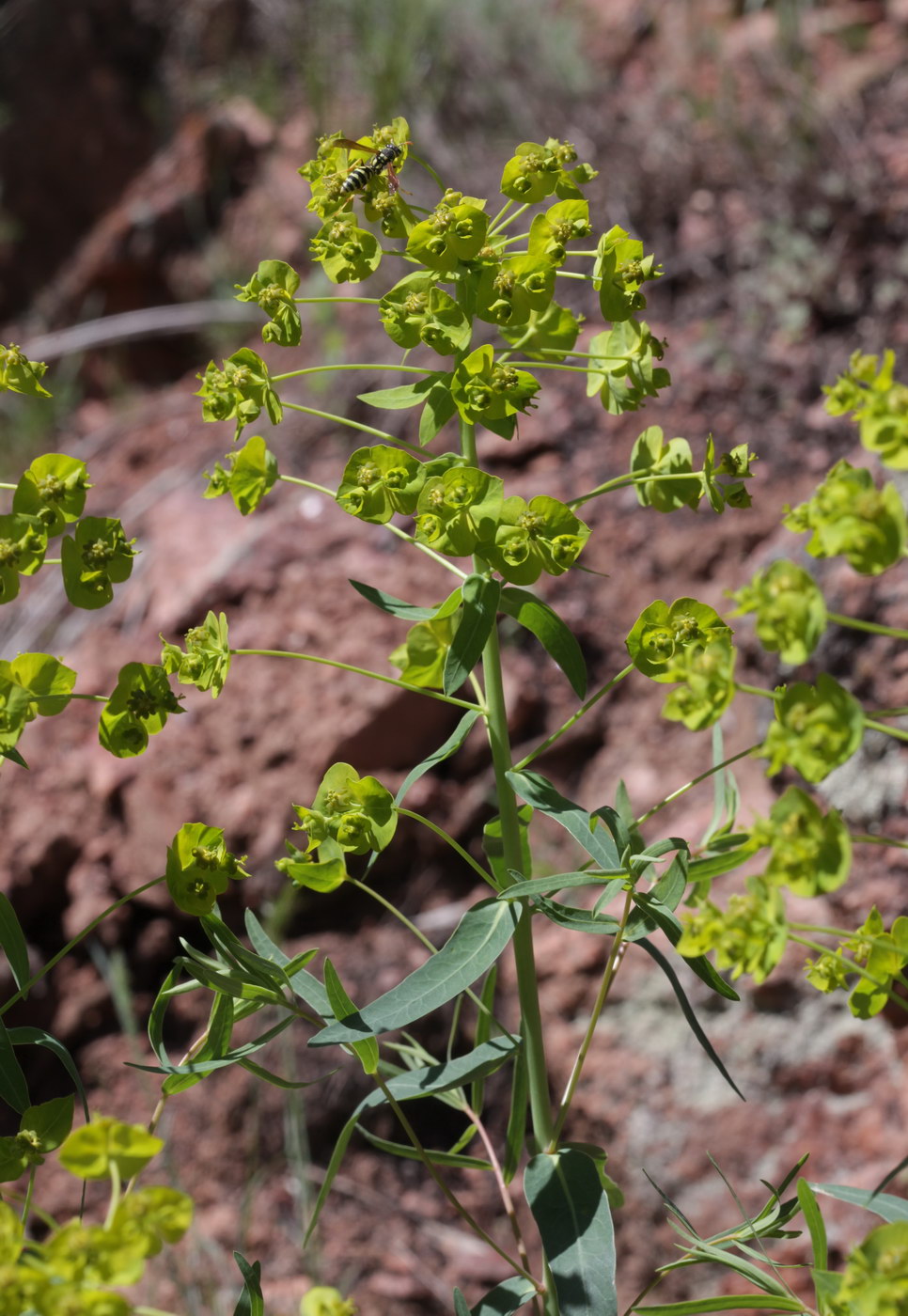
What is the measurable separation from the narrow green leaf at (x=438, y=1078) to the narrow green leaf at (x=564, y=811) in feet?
0.64

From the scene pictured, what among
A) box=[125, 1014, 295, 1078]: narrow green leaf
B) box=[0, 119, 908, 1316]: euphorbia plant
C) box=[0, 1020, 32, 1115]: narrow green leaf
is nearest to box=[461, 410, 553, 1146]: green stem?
box=[0, 119, 908, 1316]: euphorbia plant

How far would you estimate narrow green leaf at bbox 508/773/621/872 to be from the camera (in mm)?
995

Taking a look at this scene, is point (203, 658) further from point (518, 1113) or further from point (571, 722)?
point (518, 1113)

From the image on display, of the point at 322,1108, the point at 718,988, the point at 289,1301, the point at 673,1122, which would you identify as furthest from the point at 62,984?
the point at 718,988

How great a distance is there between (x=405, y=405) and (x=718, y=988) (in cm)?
58

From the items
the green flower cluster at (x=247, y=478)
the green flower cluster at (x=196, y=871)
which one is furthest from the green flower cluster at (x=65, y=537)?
the green flower cluster at (x=196, y=871)

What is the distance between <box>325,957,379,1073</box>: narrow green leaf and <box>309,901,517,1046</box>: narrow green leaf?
1.3 inches

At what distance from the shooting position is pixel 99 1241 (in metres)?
0.64

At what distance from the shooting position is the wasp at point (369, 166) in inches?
40.1

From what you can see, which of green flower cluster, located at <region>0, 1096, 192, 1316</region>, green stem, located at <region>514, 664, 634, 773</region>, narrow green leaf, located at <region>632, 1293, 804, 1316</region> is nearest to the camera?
green flower cluster, located at <region>0, 1096, 192, 1316</region>

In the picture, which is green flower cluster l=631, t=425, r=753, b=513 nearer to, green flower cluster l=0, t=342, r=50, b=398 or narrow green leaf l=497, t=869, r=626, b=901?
narrow green leaf l=497, t=869, r=626, b=901

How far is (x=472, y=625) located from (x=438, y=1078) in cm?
42

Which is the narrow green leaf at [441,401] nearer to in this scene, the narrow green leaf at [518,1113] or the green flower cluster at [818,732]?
the green flower cluster at [818,732]

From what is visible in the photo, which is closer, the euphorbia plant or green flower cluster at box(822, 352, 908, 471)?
green flower cluster at box(822, 352, 908, 471)
